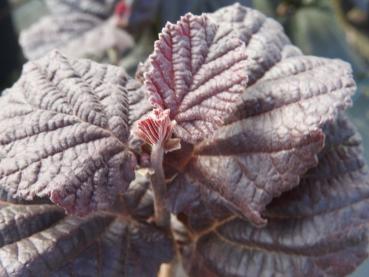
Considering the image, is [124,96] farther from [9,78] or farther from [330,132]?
[9,78]

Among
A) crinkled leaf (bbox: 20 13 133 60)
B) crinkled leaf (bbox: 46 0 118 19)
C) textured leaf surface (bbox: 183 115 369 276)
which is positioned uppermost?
crinkled leaf (bbox: 46 0 118 19)

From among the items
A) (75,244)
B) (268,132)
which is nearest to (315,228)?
(268,132)

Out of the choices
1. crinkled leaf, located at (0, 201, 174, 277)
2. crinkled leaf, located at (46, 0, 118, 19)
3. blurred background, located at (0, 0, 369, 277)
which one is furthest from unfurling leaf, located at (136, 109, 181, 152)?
crinkled leaf, located at (46, 0, 118, 19)

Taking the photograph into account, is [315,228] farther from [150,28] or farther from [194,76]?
[150,28]

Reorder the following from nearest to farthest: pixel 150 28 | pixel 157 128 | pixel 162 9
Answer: pixel 157 128
pixel 162 9
pixel 150 28

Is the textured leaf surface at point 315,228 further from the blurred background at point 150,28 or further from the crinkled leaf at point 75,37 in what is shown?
the crinkled leaf at point 75,37

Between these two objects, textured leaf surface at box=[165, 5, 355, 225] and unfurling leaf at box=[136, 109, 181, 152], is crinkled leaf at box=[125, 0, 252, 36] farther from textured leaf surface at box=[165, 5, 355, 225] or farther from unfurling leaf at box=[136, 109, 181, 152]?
unfurling leaf at box=[136, 109, 181, 152]
